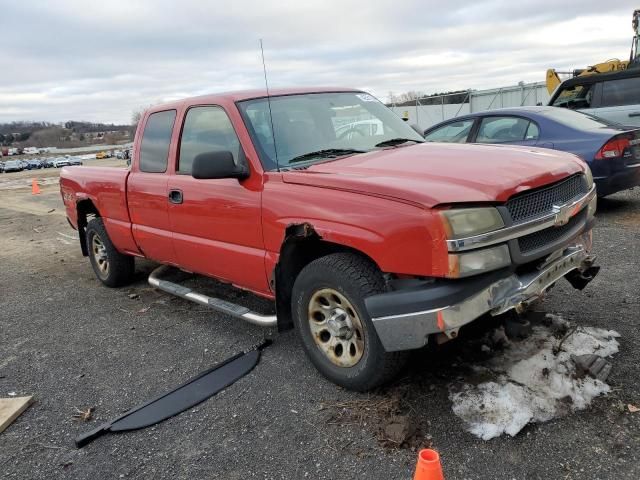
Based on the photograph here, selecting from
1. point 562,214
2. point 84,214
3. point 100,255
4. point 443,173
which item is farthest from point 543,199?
point 84,214

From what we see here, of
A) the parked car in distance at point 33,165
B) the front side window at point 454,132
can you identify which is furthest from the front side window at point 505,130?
the parked car in distance at point 33,165

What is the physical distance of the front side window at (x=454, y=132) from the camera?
790cm

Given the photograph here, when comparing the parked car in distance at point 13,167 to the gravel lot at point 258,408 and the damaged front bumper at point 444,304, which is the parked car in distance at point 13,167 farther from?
the damaged front bumper at point 444,304

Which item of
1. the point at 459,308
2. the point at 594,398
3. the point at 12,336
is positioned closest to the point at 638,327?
the point at 594,398

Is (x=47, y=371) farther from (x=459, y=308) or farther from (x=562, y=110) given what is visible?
(x=562, y=110)

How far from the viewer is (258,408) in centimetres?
326

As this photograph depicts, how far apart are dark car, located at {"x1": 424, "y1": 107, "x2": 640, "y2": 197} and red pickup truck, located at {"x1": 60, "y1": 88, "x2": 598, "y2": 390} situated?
2.78 metres

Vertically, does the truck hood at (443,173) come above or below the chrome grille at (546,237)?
above

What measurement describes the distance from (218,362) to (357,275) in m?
1.50

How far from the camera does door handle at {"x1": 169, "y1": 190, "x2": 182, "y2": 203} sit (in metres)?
4.35

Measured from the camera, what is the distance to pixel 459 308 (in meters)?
2.65

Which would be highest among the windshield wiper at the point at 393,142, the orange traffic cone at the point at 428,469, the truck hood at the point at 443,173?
the windshield wiper at the point at 393,142

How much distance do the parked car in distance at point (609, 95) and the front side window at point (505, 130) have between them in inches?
94.4

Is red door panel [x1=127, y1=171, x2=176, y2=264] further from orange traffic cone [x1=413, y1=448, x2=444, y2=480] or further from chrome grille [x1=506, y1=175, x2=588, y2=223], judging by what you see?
orange traffic cone [x1=413, y1=448, x2=444, y2=480]
